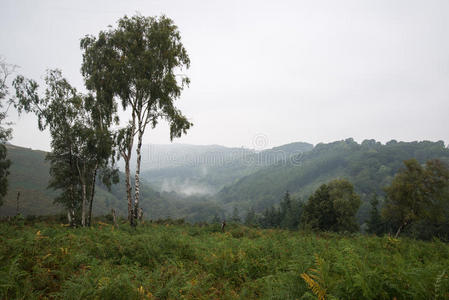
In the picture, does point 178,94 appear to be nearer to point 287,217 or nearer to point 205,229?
point 205,229

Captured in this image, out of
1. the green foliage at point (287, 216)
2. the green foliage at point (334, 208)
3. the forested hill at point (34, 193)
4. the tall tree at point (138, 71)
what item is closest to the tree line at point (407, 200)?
the green foliage at point (334, 208)

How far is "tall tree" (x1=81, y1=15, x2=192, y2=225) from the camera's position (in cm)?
1723

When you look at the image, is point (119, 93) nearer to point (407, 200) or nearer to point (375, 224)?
point (407, 200)

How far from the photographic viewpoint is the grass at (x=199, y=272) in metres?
3.78

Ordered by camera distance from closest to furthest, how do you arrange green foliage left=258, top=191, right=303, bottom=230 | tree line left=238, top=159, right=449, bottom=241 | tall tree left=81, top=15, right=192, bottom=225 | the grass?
the grass, tall tree left=81, top=15, right=192, bottom=225, tree line left=238, top=159, right=449, bottom=241, green foliage left=258, top=191, right=303, bottom=230

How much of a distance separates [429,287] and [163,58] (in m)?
19.4

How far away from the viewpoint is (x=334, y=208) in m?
36.5

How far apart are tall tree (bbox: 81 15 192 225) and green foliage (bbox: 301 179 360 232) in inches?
1113

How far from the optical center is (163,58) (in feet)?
59.9

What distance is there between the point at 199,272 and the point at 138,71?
15.3 metres

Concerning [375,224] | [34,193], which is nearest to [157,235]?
[375,224]

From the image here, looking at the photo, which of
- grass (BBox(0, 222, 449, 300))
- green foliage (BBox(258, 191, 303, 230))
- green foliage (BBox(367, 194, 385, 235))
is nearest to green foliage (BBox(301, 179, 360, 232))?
green foliage (BBox(367, 194, 385, 235))

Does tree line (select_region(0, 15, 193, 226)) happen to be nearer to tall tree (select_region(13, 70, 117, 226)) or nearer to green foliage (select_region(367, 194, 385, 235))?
tall tree (select_region(13, 70, 117, 226))

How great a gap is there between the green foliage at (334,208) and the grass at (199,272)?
27897mm
